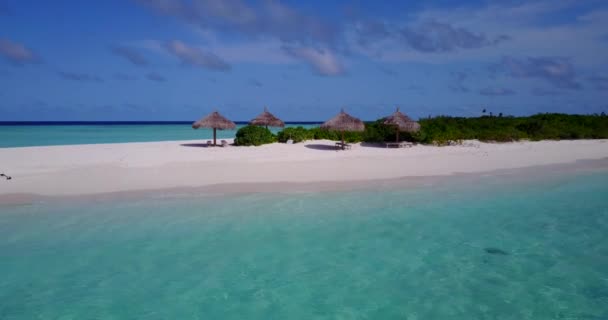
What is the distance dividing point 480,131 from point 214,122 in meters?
13.8

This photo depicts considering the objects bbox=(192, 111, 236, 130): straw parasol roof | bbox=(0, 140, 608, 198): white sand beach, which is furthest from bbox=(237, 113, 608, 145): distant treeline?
bbox=(192, 111, 236, 130): straw parasol roof

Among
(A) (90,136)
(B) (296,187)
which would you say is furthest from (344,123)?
(A) (90,136)

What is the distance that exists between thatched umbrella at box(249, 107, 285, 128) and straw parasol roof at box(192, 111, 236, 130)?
12.0 ft

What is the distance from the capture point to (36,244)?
600cm

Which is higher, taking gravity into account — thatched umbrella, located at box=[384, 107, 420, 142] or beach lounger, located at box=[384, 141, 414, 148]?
thatched umbrella, located at box=[384, 107, 420, 142]

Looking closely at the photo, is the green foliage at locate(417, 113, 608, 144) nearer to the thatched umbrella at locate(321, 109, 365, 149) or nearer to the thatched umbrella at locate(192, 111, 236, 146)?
the thatched umbrella at locate(321, 109, 365, 149)

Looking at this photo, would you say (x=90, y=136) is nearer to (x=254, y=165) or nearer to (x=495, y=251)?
(x=254, y=165)

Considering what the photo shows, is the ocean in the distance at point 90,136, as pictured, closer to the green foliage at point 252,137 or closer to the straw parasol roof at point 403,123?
the green foliage at point 252,137

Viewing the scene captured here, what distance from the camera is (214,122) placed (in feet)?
62.6

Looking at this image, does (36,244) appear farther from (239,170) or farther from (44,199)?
(239,170)

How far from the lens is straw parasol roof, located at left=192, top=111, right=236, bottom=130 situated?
19031 mm

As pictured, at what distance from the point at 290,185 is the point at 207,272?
17.2 ft

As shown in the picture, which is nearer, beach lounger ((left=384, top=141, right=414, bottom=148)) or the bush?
beach lounger ((left=384, top=141, right=414, bottom=148))

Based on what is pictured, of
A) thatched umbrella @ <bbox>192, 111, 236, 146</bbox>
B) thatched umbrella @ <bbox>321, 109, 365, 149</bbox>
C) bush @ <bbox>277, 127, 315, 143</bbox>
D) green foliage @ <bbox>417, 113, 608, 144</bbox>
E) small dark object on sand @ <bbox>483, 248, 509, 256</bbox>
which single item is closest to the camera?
small dark object on sand @ <bbox>483, 248, 509, 256</bbox>
